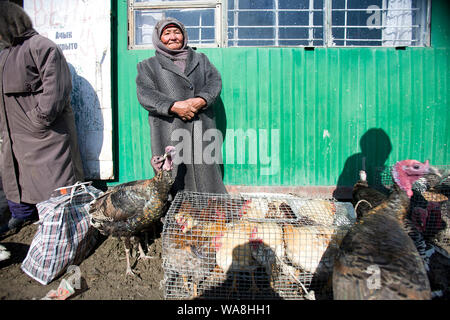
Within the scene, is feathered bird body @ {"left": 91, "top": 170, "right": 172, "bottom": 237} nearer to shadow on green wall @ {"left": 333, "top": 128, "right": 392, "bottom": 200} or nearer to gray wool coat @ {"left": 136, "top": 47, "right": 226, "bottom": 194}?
gray wool coat @ {"left": 136, "top": 47, "right": 226, "bottom": 194}

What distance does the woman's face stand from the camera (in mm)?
3146

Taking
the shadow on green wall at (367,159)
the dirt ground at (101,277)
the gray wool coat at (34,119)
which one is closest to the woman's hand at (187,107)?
the gray wool coat at (34,119)

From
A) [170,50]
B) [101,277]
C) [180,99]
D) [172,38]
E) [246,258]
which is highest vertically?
[172,38]

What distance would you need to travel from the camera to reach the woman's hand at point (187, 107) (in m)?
2.94

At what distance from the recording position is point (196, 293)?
2207mm

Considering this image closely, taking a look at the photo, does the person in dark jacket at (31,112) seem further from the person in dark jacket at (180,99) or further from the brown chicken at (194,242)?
the brown chicken at (194,242)

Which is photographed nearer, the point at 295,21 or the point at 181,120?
the point at 181,120

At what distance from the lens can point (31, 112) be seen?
2.95 metres

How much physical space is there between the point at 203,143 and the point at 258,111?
1.30 m

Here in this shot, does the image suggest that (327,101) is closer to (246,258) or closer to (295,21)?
(295,21)

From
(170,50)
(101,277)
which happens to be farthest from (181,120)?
(101,277)

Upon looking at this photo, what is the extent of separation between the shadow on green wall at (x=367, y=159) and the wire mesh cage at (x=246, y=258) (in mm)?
1845

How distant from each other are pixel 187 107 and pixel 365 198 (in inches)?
97.6
